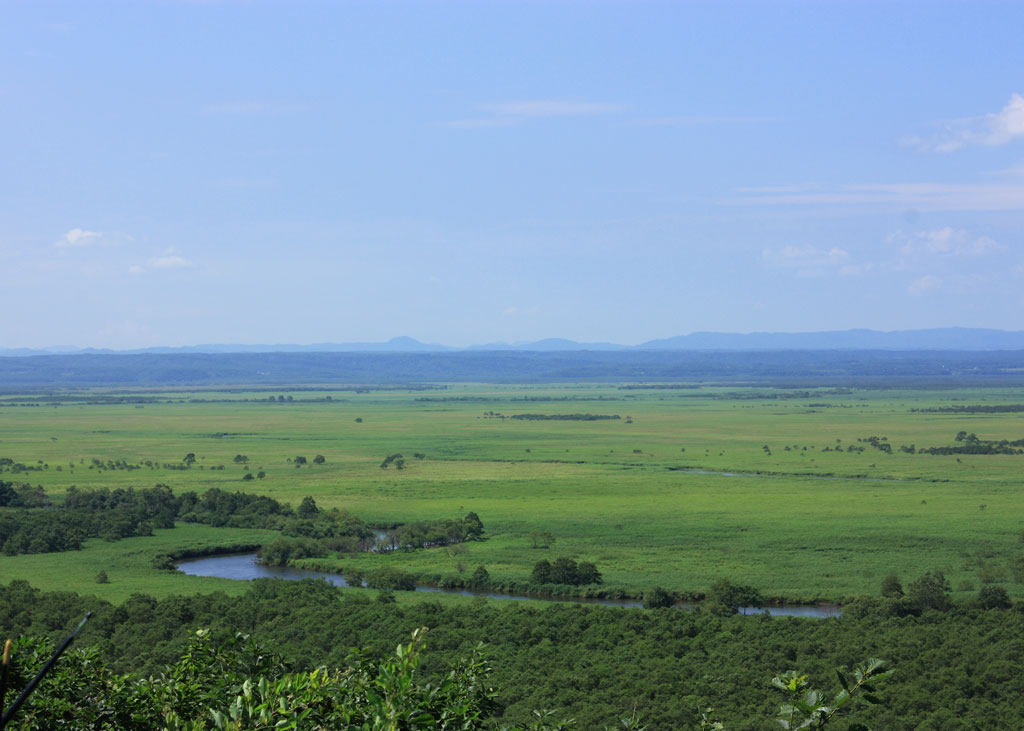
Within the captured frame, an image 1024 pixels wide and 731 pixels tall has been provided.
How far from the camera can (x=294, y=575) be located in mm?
46656

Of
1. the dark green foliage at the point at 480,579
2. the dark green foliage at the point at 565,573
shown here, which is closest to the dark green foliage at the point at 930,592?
the dark green foliage at the point at 565,573

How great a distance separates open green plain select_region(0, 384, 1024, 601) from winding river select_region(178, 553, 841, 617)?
1116 mm

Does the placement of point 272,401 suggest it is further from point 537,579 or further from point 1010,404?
point 537,579

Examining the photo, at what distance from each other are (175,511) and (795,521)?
39045mm

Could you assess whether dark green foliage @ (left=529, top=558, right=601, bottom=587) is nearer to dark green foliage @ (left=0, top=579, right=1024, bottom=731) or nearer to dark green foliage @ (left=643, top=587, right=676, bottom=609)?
dark green foliage @ (left=643, top=587, right=676, bottom=609)

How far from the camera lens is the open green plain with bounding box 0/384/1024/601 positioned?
44531mm

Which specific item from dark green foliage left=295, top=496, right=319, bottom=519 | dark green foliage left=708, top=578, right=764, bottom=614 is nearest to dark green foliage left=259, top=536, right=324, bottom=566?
dark green foliage left=295, top=496, right=319, bottom=519

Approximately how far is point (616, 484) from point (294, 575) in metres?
31.5

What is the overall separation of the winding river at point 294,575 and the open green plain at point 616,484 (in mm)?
1116

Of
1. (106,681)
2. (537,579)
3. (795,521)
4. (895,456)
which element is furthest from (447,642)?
(895,456)

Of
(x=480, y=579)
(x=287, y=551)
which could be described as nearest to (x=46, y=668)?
(x=480, y=579)

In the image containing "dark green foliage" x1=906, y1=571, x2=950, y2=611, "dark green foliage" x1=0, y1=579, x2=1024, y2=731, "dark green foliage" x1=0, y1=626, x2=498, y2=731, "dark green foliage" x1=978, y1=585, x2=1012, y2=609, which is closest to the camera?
"dark green foliage" x1=0, y1=626, x2=498, y2=731

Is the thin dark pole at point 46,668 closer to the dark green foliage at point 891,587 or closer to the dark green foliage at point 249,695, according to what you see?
the dark green foliage at point 249,695

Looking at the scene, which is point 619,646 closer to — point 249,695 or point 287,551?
point 249,695
